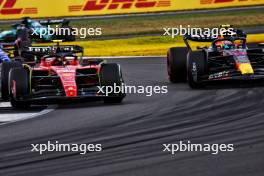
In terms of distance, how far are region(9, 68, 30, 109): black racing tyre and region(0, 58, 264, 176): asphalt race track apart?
76 centimetres

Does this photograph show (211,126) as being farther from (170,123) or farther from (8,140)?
(8,140)

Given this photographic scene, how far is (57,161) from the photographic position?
8.47 meters

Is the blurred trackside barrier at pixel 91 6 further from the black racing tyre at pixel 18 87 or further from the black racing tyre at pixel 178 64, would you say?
the black racing tyre at pixel 18 87

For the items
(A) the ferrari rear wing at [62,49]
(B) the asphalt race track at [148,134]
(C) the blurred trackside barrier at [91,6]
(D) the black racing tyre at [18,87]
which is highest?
(C) the blurred trackside barrier at [91,6]

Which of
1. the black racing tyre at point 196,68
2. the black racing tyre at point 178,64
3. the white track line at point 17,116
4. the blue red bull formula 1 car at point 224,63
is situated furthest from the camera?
the black racing tyre at point 178,64

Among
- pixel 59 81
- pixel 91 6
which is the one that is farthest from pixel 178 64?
pixel 91 6

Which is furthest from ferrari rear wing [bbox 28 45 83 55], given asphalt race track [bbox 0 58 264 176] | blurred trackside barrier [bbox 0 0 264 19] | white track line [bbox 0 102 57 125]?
blurred trackside barrier [bbox 0 0 264 19]

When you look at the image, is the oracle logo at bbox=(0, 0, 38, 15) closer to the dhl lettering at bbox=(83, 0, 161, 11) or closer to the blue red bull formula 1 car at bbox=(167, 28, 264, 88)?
the dhl lettering at bbox=(83, 0, 161, 11)

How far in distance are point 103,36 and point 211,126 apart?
22796mm

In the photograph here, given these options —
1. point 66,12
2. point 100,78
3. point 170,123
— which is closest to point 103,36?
point 66,12

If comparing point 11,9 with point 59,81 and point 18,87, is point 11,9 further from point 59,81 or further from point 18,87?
point 18,87

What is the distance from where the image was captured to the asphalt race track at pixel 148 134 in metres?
7.93

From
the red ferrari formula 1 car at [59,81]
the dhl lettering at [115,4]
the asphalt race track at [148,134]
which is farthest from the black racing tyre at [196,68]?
the dhl lettering at [115,4]

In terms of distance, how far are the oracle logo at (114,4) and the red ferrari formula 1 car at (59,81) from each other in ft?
64.4
